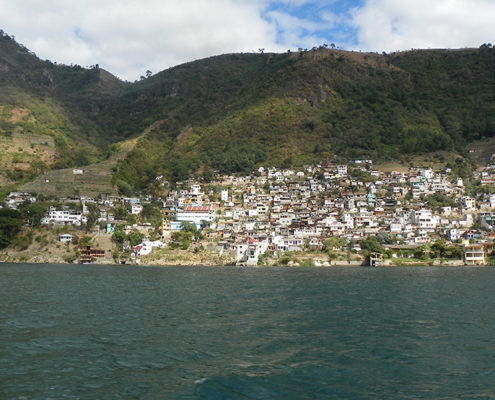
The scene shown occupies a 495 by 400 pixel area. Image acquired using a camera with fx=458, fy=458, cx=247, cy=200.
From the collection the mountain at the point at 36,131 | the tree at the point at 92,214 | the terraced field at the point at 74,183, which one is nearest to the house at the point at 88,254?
the tree at the point at 92,214

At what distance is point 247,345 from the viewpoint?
16891 mm

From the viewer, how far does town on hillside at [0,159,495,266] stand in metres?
69.2

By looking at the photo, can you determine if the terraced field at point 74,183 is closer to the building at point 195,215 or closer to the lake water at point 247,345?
the building at point 195,215

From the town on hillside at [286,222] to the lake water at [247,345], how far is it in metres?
38.1

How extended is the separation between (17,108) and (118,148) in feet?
114

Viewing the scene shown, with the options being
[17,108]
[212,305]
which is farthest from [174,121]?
[212,305]

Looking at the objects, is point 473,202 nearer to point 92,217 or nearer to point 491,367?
point 92,217

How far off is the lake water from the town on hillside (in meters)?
38.1

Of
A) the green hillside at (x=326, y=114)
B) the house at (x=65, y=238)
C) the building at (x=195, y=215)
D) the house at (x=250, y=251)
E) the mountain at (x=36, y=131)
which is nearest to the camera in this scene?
the house at (x=250, y=251)

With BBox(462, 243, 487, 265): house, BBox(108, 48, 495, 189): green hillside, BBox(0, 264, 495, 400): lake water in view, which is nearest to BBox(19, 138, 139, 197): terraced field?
BBox(108, 48, 495, 189): green hillside

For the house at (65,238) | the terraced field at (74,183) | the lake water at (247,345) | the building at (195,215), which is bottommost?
the lake water at (247,345)

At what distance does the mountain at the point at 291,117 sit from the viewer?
126438 millimetres

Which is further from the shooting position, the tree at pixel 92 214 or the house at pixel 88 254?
the tree at pixel 92 214

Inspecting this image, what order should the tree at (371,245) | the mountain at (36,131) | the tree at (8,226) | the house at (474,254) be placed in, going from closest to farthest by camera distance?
the house at (474,254) → the tree at (371,245) → the tree at (8,226) → the mountain at (36,131)
